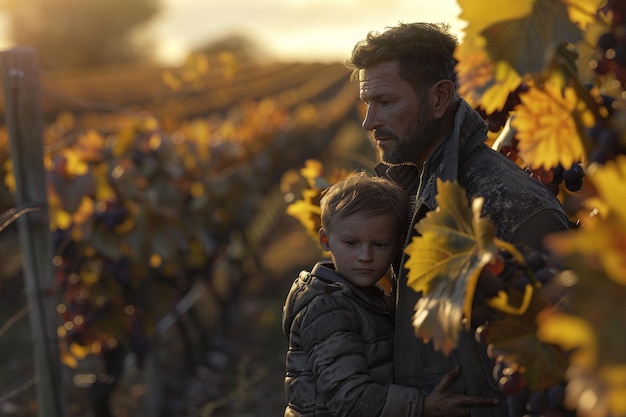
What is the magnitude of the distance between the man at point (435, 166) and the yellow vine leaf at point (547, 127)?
26.9 inches

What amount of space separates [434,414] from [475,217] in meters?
0.95

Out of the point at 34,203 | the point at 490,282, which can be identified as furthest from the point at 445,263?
the point at 34,203

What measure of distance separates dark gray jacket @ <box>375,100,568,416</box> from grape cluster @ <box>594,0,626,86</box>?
0.92 m

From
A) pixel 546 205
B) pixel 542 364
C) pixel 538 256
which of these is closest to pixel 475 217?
pixel 538 256

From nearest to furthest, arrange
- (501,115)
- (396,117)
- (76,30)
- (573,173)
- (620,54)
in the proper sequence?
(620,54)
(573,173)
(501,115)
(396,117)
(76,30)

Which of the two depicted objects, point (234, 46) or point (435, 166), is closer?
point (435, 166)

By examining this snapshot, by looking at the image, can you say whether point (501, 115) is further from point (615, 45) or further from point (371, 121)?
point (615, 45)

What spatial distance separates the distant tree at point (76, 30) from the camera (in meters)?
67.7

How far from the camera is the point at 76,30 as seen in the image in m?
69.5

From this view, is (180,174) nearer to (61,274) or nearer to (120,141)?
(120,141)

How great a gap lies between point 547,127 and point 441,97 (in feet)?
4.06

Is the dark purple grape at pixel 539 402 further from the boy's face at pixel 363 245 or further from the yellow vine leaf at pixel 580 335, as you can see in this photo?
the boy's face at pixel 363 245

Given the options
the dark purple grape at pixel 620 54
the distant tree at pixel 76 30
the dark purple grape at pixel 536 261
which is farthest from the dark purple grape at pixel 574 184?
the distant tree at pixel 76 30

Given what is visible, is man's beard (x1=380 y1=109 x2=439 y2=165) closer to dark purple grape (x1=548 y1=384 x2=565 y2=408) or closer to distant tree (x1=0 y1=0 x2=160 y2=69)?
dark purple grape (x1=548 y1=384 x2=565 y2=408)
